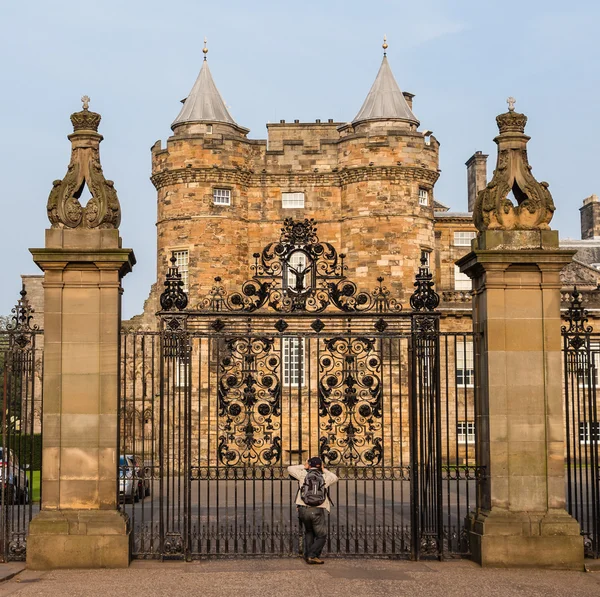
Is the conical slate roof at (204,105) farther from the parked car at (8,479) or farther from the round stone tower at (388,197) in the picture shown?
the parked car at (8,479)

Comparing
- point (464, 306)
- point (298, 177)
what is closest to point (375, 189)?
point (298, 177)

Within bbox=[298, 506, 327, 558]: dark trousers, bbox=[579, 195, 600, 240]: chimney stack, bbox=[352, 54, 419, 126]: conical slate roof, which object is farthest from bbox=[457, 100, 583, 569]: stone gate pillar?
bbox=[579, 195, 600, 240]: chimney stack

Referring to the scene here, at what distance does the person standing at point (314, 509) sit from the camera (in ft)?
41.7

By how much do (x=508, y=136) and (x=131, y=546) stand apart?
707cm

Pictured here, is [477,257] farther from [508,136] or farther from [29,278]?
[29,278]

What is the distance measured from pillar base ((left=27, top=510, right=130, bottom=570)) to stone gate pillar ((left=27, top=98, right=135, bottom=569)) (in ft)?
0.04

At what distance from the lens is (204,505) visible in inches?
905

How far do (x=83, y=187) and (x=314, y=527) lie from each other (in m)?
5.20

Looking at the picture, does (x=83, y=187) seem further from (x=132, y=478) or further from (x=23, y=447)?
(x=132, y=478)

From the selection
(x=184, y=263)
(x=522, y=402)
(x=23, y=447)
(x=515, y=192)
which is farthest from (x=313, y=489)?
(x=184, y=263)

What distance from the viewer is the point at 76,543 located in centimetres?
1231

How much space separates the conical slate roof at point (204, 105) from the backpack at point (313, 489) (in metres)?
28.8

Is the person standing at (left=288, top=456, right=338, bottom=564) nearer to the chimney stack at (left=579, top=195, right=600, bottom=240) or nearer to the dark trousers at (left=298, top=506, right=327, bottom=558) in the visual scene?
the dark trousers at (left=298, top=506, right=327, bottom=558)

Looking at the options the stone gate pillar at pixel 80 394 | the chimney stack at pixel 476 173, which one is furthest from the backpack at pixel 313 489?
the chimney stack at pixel 476 173
